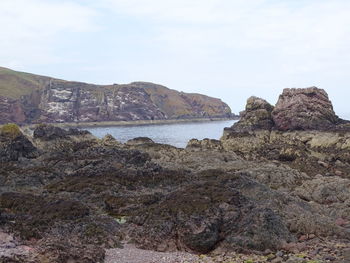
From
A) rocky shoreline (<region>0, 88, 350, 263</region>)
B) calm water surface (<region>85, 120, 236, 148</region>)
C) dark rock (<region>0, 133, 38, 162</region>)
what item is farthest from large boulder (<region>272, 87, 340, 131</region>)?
dark rock (<region>0, 133, 38, 162</region>)

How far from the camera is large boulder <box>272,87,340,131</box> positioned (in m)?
65.8

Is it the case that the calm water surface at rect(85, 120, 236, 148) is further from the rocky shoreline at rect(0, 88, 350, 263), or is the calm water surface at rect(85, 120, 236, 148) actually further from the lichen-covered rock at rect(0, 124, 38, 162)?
the rocky shoreline at rect(0, 88, 350, 263)

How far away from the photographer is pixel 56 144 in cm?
5959

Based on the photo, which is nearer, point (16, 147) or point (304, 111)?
point (16, 147)

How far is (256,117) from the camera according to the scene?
72750 mm

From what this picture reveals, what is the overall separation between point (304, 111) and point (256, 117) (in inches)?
348

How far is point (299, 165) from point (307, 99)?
30.3 m

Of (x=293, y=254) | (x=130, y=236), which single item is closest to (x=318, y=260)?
(x=293, y=254)

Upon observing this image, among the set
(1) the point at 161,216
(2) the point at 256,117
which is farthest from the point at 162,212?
(2) the point at 256,117

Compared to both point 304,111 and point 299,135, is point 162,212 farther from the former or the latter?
point 304,111

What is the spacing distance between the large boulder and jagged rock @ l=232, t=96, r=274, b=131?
1610mm

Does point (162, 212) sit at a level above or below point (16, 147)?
above

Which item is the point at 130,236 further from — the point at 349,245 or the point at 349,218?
the point at 349,218

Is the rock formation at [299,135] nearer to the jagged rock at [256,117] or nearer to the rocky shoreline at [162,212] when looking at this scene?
the jagged rock at [256,117]
